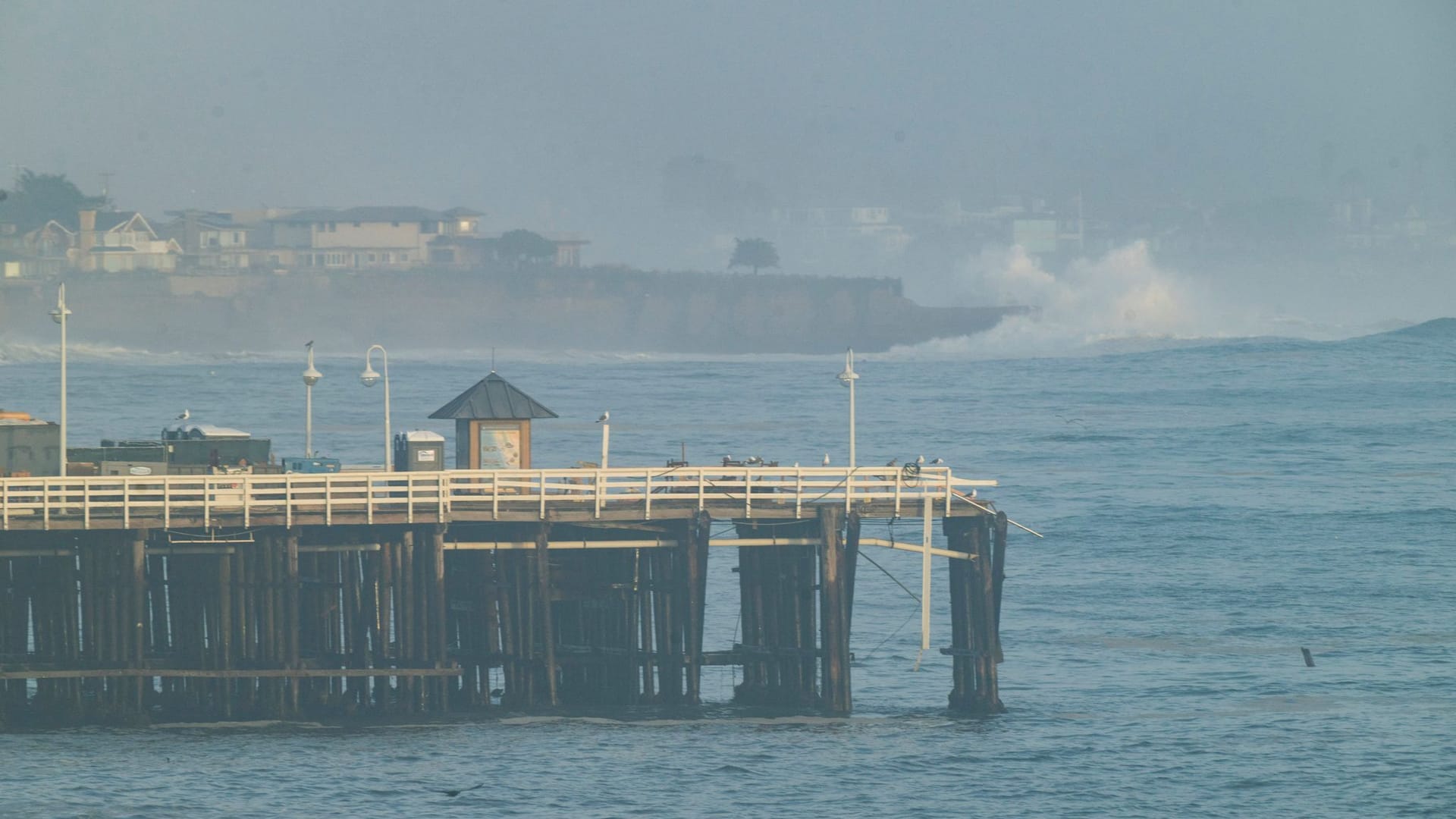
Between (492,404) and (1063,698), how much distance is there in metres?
15.5

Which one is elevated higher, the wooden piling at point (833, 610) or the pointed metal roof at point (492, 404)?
the pointed metal roof at point (492, 404)

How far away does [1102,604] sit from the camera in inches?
2298

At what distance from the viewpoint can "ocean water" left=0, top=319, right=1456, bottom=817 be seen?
121 ft

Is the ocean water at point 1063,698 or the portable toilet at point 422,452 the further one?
the portable toilet at point 422,452

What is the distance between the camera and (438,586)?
39.5 m

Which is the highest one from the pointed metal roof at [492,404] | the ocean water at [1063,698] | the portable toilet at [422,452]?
the pointed metal roof at [492,404]

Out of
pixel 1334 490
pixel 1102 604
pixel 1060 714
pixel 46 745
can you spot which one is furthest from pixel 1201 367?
pixel 46 745

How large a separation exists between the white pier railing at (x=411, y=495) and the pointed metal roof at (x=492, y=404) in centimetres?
237

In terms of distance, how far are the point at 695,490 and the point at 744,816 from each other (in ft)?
29.6

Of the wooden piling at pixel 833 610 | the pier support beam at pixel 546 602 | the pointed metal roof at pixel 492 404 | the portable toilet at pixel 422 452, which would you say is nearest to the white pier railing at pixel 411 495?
the pier support beam at pixel 546 602

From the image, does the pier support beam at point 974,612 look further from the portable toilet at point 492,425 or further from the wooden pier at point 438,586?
the portable toilet at point 492,425

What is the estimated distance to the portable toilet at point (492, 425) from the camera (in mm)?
43594

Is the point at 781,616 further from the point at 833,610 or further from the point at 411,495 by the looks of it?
the point at 411,495

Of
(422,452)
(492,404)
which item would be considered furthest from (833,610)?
(422,452)
